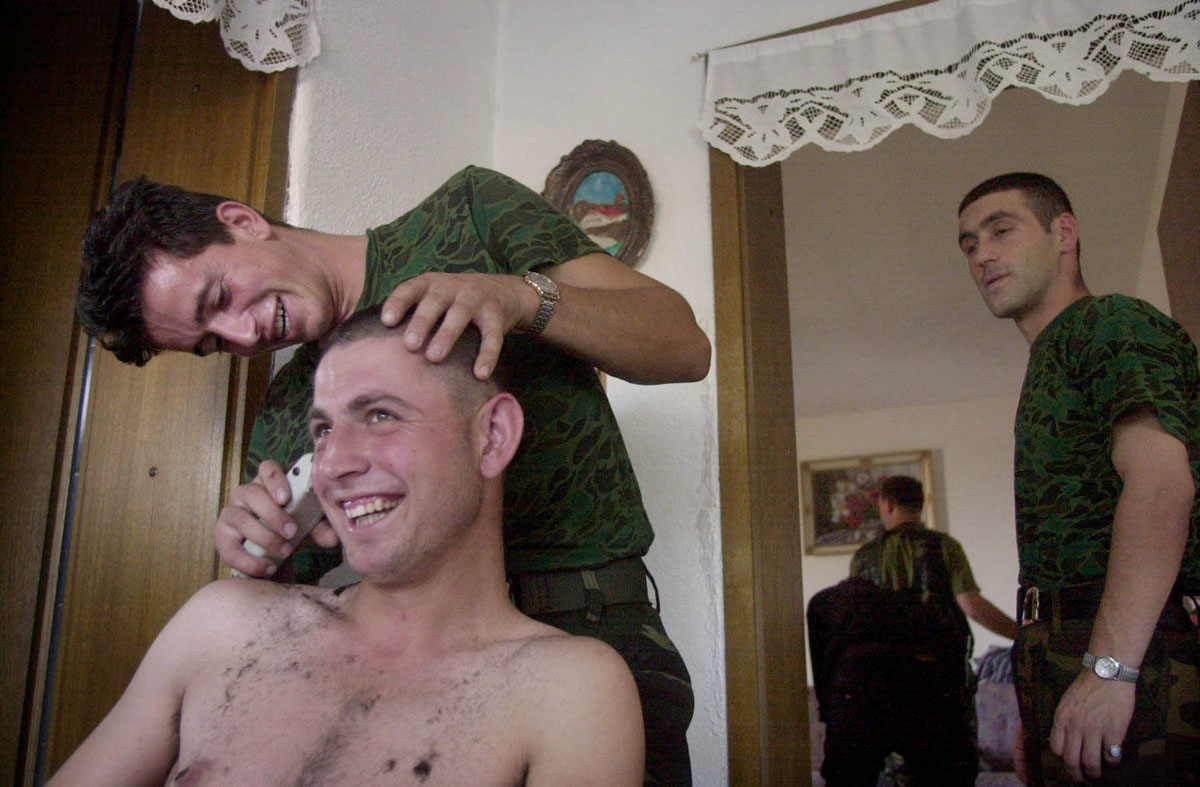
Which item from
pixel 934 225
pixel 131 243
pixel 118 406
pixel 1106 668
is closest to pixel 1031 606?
pixel 1106 668

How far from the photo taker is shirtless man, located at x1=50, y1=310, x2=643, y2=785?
904mm

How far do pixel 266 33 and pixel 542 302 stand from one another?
1.08m

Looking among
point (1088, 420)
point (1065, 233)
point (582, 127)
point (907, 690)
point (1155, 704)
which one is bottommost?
point (907, 690)

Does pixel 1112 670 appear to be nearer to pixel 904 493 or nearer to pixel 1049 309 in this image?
pixel 1049 309

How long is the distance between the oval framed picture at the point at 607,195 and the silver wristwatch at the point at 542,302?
1098 mm

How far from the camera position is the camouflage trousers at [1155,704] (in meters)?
1.41

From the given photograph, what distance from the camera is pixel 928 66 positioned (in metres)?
1.92

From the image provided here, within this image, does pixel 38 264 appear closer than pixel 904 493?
Yes

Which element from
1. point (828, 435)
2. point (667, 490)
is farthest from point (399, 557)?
point (828, 435)

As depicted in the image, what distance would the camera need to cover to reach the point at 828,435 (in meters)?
7.66

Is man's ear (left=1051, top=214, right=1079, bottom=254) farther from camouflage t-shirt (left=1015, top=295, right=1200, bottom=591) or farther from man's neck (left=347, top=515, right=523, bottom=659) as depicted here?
man's neck (left=347, top=515, right=523, bottom=659)

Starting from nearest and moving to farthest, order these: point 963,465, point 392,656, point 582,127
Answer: point 392,656 → point 582,127 → point 963,465

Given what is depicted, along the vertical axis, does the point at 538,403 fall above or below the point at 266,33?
below

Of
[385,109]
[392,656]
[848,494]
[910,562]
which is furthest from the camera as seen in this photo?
[848,494]
